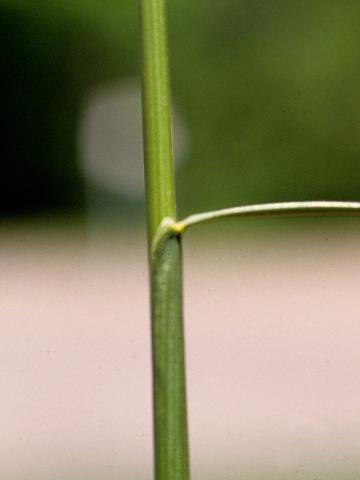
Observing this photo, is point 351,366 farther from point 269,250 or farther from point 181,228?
point 181,228

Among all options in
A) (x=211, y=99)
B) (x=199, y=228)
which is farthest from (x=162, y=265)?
(x=211, y=99)

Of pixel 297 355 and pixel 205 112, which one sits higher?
pixel 205 112

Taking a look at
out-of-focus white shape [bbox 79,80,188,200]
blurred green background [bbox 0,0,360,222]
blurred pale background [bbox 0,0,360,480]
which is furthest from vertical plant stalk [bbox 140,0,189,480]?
blurred green background [bbox 0,0,360,222]

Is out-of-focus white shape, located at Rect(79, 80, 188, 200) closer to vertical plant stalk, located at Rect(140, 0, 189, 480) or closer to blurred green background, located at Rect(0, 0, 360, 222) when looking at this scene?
blurred green background, located at Rect(0, 0, 360, 222)

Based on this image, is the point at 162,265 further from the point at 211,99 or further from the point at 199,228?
the point at 211,99

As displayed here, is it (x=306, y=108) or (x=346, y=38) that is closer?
(x=346, y=38)

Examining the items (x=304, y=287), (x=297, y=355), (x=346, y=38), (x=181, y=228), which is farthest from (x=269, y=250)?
(x=181, y=228)

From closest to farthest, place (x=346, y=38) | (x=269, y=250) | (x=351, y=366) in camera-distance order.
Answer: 1. (x=351, y=366)
2. (x=269, y=250)
3. (x=346, y=38)
